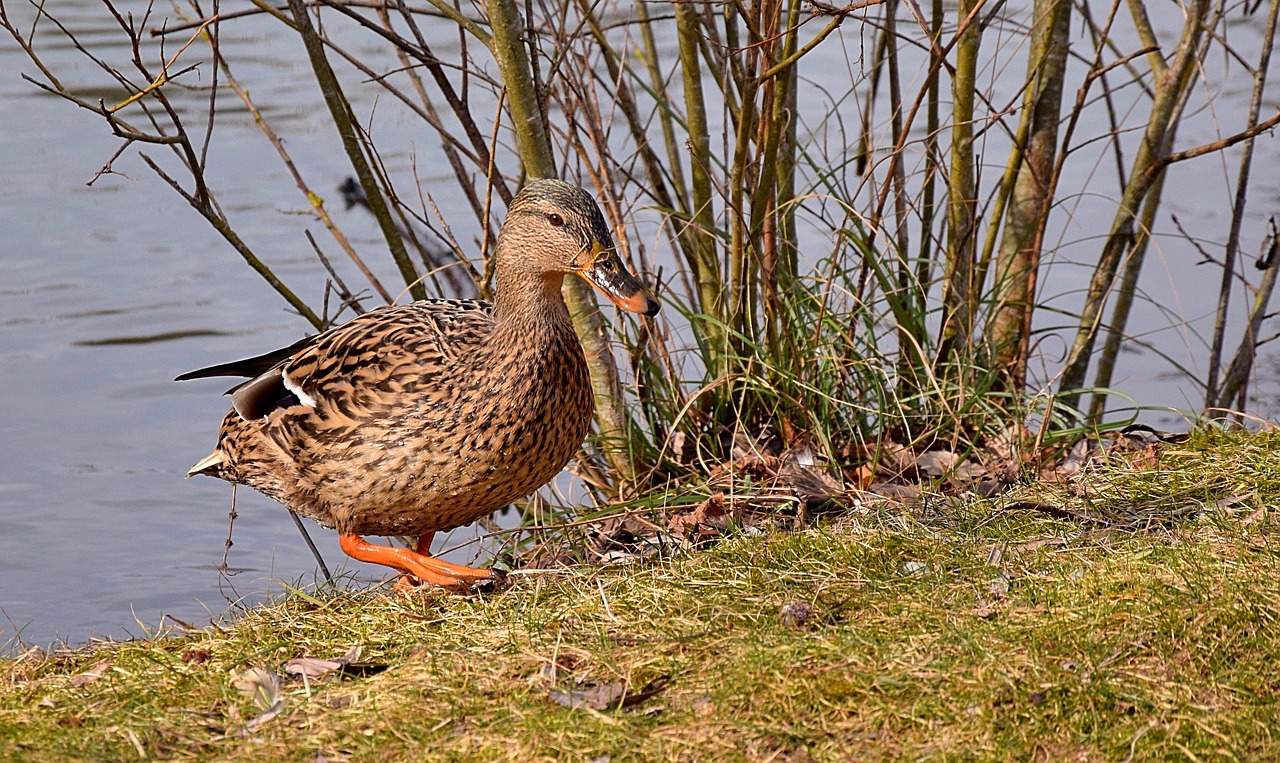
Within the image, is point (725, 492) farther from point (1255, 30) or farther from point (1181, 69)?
point (1255, 30)

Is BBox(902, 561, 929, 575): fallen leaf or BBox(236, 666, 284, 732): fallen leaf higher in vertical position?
BBox(902, 561, 929, 575): fallen leaf

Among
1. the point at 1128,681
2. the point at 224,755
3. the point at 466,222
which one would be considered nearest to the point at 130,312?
the point at 466,222

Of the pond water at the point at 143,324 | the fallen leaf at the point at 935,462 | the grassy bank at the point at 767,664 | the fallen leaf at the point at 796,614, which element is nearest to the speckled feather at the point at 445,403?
the grassy bank at the point at 767,664

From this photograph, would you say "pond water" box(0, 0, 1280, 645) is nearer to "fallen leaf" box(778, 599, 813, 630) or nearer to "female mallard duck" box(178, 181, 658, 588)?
"female mallard duck" box(178, 181, 658, 588)

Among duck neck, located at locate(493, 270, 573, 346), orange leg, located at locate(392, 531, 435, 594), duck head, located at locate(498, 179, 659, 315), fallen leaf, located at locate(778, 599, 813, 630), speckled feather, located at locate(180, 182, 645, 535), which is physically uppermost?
duck head, located at locate(498, 179, 659, 315)

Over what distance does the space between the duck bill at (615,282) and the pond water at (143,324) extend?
1.66 metres

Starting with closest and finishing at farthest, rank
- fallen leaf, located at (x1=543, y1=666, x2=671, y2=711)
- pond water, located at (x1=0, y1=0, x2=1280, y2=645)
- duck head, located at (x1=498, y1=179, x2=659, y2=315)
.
A: fallen leaf, located at (x1=543, y1=666, x2=671, y2=711) → duck head, located at (x1=498, y1=179, x2=659, y2=315) → pond water, located at (x1=0, y1=0, x2=1280, y2=645)

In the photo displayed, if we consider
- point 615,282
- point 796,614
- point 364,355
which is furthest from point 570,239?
point 796,614

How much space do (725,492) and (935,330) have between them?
1.60m

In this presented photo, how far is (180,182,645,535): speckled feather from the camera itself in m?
4.09

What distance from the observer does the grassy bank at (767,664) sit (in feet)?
9.23

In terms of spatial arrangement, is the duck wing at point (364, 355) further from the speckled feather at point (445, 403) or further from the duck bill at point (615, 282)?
the duck bill at point (615, 282)

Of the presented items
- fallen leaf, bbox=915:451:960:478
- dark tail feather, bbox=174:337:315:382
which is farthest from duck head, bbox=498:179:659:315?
fallen leaf, bbox=915:451:960:478

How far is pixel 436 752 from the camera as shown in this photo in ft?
9.34
